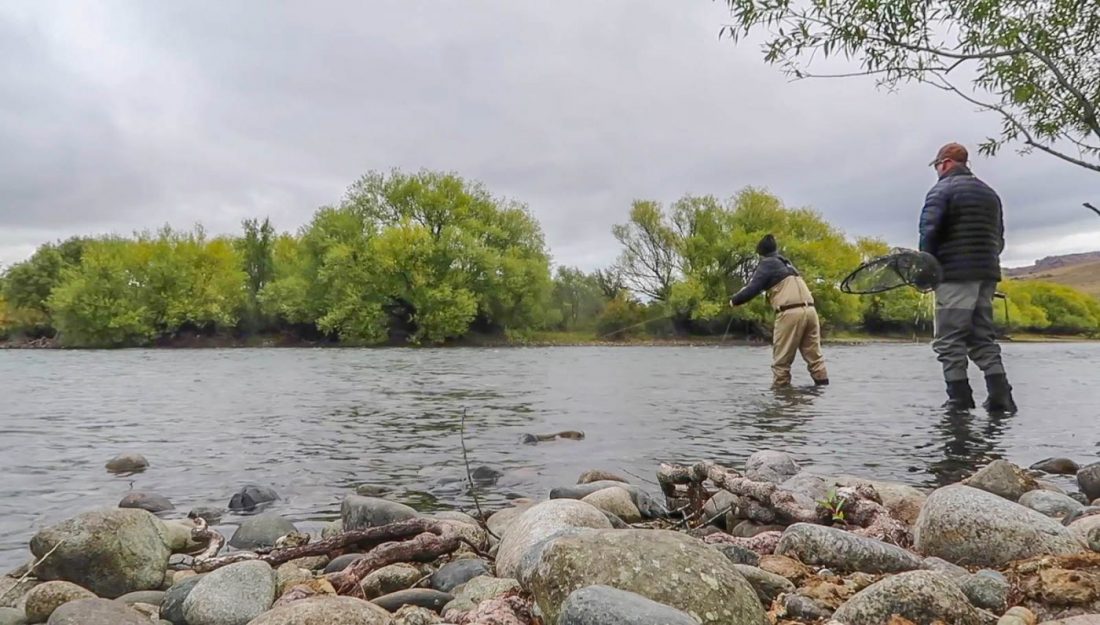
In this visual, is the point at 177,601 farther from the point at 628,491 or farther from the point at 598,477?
the point at 598,477

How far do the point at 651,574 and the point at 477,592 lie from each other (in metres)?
0.94

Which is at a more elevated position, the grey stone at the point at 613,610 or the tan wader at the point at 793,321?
the tan wader at the point at 793,321

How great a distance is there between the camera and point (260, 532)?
15.5ft

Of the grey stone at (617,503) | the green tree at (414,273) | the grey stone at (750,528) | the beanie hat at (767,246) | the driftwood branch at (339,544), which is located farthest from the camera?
the green tree at (414,273)

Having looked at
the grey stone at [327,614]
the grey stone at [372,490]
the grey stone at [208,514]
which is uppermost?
the grey stone at [327,614]

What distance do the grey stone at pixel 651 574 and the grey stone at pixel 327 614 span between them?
547 mm

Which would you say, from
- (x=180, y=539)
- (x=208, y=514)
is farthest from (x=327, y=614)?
(x=208, y=514)

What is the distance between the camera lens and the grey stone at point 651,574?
246cm

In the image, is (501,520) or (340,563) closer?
(340,563)

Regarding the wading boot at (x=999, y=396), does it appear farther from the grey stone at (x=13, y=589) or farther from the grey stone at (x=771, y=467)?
the grey stone at (x=13, y=589)

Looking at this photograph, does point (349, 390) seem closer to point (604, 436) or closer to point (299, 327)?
point (604, 436)

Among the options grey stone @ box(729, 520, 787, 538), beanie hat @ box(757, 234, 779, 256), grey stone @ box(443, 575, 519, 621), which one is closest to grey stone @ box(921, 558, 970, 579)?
grey stone @ box(729, 520, 787, 538)

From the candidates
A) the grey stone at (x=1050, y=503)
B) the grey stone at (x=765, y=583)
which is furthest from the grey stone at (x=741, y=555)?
the grey stone at (x=1050, y=503)

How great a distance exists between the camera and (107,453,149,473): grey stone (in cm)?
696
